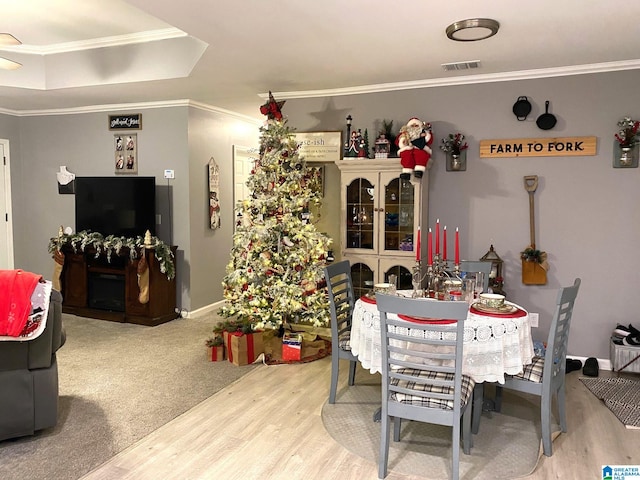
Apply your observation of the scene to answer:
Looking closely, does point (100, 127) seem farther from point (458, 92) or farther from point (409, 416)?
point (409, 416)

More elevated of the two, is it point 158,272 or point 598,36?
point 598,36

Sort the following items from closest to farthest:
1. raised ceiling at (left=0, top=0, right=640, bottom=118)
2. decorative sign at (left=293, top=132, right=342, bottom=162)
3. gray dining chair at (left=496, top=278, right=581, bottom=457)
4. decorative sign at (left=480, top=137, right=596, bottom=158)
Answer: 1. gray dining chair at (left=496, top=278, right=581, bottom=457)
2. raised ceiling at (left=0, top=0, right=640, bottom=118)
3. decorative sign at (left=480, top=137, right=596, bottom=158)
4. decorative sign at (left=293, top=132, right=342, bottom=162)

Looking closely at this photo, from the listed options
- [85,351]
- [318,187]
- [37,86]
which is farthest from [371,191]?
[37,86]

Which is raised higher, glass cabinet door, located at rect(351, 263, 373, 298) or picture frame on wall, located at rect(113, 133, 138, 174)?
picture frame on wall, located at rect(113, 133, 138, 174)

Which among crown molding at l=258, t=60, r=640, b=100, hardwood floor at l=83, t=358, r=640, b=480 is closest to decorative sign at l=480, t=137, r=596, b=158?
crown molding at l=258, t=60, r=640, b=100

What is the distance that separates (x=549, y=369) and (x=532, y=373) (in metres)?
0.11

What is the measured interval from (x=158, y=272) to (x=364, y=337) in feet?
10.4

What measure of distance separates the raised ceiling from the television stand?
1.77 metres

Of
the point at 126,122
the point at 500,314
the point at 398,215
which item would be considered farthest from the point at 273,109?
the point at 500,314

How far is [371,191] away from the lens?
174 inches

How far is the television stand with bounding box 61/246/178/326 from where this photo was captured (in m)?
5.23

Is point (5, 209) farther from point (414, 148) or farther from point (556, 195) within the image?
point (556, 195)

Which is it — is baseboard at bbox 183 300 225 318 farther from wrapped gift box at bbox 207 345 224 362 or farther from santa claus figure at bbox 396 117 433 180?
santa claus figure at bbox 396 117 433 180

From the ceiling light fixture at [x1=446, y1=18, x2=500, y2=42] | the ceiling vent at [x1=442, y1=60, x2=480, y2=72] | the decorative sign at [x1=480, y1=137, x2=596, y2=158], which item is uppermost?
the ceiling vent at [x1=442, y1=60, x2=480, y2=72]
